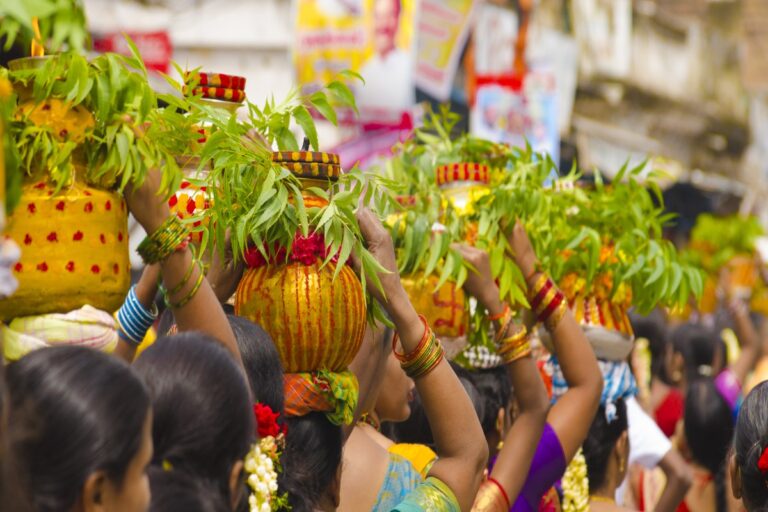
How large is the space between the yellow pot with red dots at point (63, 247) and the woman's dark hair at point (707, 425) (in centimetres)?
430

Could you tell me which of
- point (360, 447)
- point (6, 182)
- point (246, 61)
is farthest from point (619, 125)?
point (6, 182)

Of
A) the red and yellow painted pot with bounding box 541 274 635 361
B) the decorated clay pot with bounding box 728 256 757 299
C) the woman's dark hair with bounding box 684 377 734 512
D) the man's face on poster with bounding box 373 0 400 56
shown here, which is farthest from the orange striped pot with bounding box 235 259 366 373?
the man's face on poster with bounding box 373 0 400 56

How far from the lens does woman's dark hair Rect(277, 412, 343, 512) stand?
8.83 ft

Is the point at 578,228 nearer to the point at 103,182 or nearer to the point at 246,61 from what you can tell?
the point at 103,182

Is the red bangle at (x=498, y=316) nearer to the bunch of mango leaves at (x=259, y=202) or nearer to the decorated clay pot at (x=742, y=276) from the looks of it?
the bunch of mango leaves at (x=259, y=202)

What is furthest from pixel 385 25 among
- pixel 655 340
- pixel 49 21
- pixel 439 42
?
pixel 49 21

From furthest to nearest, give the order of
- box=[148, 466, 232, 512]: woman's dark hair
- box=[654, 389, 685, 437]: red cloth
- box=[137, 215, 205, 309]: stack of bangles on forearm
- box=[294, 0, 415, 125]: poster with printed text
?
box=[294, 0, 415, 125]: poster with printed text, box=[654, 389, 685, 437]: red cloth, box=[137, 215, 205, 309]: stack of bangles on forearm, box=[148, 466, 232, 512]: woman's dark hair

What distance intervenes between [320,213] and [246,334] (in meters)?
0.33

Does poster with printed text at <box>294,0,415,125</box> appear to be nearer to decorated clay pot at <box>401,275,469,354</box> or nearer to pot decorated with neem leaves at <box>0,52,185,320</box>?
decorated clay pot at <box>401,275,469,354</box>

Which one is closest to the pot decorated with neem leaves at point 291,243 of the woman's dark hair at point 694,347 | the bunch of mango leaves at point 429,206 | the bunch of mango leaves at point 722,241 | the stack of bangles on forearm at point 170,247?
the stack of bangles on forearm at point 170,247

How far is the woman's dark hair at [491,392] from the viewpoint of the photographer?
4195 millimetres

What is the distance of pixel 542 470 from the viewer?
385 centimetres

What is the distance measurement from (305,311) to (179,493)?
0.76 meters

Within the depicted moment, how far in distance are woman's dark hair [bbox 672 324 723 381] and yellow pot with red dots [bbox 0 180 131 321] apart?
22.6 ft
